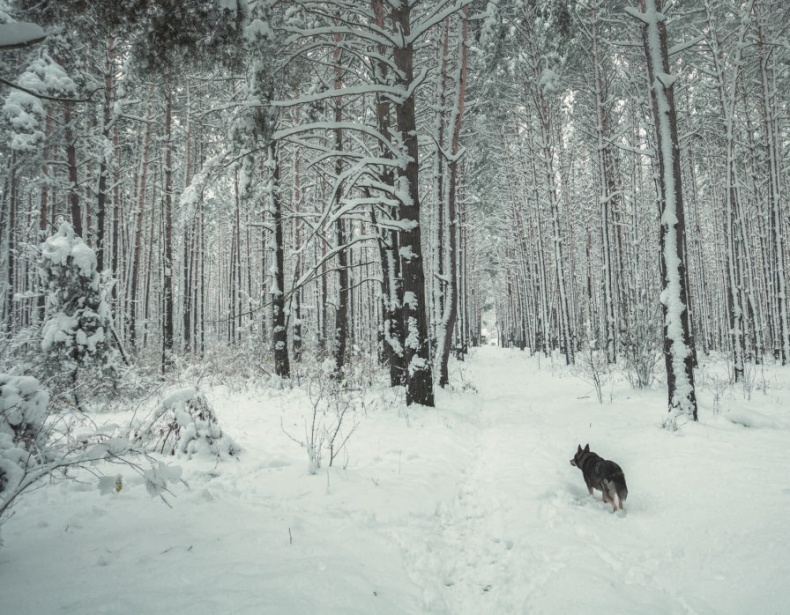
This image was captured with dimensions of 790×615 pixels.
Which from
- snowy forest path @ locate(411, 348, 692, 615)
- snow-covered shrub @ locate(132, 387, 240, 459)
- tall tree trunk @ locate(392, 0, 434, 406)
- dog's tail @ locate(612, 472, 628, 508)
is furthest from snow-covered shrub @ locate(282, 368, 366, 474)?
dog's tail @ locate(612, 472, 628, 508)

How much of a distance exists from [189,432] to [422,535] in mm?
2720

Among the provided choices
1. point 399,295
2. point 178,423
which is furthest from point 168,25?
point 399,295

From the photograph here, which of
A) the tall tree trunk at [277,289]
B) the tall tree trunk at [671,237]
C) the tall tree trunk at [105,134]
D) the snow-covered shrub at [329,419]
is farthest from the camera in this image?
the tall tree trunk at [105,134]

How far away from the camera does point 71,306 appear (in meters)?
7.51

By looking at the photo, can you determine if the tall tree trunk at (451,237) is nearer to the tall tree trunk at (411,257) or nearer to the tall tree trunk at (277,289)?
the tall tree trunk at (411,257)

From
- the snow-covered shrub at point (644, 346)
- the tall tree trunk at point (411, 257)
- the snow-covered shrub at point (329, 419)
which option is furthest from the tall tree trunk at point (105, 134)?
the snow-covered shrub at point (644, 346)

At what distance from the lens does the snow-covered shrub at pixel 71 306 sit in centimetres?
726

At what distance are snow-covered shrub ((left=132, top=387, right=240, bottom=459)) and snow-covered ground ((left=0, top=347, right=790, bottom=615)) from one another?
19 centimetres

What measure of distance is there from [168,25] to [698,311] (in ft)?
100

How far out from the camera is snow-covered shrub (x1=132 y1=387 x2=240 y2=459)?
4.36 metres

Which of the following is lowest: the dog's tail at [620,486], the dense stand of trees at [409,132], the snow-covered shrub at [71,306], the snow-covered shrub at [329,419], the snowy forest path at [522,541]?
the snowy forest path at [522,541]

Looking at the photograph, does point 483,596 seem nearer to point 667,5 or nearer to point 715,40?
point 667,5

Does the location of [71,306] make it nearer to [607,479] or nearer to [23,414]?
[23,414]

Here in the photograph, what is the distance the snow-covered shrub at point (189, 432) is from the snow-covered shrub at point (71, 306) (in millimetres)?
3952
